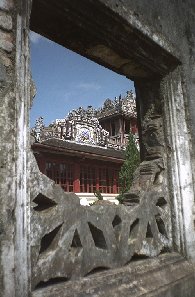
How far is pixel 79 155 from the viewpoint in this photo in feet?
48.8

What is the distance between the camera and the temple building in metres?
14.2

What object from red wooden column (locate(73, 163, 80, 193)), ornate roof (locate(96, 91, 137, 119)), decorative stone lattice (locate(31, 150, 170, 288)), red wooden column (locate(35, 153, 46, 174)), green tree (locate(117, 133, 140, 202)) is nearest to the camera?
decorative stone lattice (locate(31, 150, 170, 288))

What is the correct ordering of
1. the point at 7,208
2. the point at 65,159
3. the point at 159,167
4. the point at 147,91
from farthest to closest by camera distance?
the point at 65,159, the point at 147,91, the point at 159,167, the point at 7,208

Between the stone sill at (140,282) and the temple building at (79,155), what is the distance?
36.1 feet

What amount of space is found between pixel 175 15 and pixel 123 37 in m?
0.91

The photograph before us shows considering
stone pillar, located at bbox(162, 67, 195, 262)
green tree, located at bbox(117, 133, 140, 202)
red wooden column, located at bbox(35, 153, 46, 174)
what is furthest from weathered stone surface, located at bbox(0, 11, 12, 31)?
green tree, located at bbox(117, 133, 140, 202)

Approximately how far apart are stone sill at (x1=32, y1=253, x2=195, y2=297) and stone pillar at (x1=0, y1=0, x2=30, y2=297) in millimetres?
233

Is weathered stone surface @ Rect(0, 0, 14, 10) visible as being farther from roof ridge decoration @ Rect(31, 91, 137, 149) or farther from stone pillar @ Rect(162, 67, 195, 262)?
roof ridge decoration @ Rect(31, 91, 137, 149)

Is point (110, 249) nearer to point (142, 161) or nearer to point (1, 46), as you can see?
point (142, 161)

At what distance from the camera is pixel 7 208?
58.2 inches

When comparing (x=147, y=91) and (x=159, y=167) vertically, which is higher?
(x=147, y=91)

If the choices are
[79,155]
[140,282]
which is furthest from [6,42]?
[79,155]

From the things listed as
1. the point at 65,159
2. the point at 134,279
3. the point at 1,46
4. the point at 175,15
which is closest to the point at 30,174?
the point at 1,46

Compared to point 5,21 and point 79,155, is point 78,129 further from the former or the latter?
point 5,21
